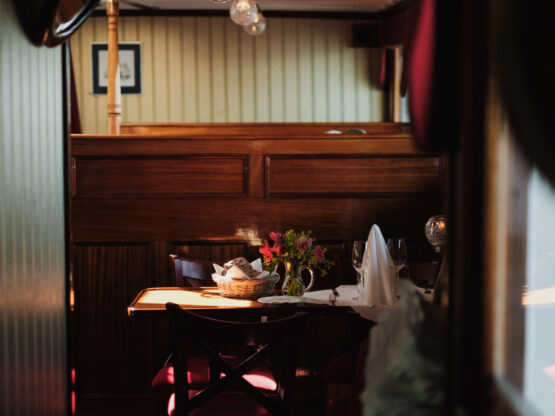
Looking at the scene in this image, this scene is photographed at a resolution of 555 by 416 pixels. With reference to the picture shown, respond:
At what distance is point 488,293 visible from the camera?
88 centimetres

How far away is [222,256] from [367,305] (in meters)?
1.19

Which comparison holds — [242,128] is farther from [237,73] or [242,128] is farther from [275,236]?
[275,236]

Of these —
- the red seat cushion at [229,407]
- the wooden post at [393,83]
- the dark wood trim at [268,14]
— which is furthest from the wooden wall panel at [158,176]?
the dark wood trim at [268,14]

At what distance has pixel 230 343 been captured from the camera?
1.82 metres

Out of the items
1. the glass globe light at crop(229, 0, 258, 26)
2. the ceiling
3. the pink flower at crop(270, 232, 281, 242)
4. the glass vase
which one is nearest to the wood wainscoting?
the glass vase

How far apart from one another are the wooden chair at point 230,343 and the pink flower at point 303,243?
0.62 metres

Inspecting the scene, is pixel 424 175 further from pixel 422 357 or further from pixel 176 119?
pixel 176 119

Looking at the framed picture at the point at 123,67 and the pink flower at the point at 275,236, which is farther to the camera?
the framed picture at the point at 123,67

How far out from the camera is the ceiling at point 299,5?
24.0 feet

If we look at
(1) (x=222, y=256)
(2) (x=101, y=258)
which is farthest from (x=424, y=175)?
(2) (x=101, y=258)

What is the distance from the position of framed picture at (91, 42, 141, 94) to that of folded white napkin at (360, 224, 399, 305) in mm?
6140

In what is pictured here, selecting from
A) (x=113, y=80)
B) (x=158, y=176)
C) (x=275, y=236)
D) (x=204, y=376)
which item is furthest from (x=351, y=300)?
(x=113, y=80)

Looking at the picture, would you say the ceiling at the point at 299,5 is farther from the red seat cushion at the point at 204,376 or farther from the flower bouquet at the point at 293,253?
the red seat cushion at the point at 204,376

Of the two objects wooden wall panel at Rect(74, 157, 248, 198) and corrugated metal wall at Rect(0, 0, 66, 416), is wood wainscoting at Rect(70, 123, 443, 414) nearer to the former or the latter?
wooden wall panel at Rect(74, 157, 248, 198)
